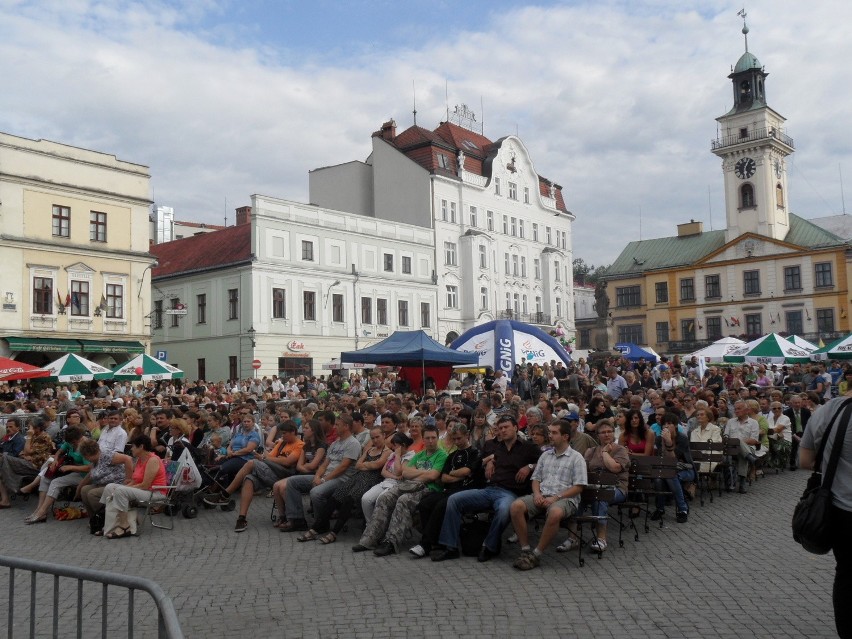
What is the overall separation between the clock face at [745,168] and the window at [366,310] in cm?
3839

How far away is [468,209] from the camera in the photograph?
58.0 m

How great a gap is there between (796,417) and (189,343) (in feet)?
124

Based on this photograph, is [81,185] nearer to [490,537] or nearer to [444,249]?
[444,249]

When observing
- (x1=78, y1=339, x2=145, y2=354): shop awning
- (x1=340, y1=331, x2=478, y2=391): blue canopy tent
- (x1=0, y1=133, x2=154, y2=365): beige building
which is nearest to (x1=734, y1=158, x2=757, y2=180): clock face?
(x1=0, y1=133, x2=154, y2=365): beige building

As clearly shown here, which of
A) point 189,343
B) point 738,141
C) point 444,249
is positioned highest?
point 738,141

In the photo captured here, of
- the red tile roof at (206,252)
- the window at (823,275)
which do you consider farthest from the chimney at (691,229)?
the red tile roof at (206,252)

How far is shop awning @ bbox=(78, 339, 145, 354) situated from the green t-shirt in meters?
32.2

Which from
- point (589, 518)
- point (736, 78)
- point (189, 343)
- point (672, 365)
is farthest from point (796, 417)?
point (736, 78)

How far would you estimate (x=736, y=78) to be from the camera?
73188mm

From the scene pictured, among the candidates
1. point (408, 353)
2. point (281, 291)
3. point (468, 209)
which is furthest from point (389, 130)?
point (408, 353)

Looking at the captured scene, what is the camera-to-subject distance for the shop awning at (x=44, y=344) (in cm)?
3594

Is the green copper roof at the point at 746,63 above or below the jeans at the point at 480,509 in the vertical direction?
above

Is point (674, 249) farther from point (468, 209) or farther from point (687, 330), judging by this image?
point (468, 209)

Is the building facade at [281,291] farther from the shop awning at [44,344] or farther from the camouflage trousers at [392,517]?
the camouflage trousers at [392,517]
